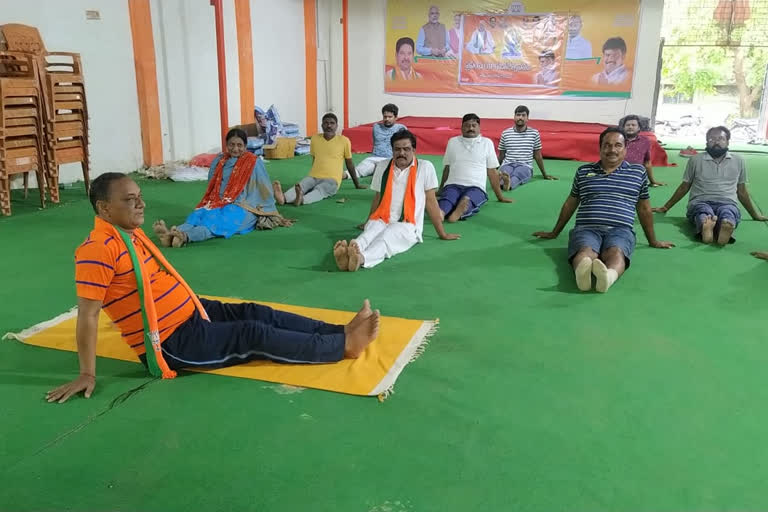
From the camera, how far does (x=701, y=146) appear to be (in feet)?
39.2

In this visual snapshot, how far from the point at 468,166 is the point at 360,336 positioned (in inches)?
133

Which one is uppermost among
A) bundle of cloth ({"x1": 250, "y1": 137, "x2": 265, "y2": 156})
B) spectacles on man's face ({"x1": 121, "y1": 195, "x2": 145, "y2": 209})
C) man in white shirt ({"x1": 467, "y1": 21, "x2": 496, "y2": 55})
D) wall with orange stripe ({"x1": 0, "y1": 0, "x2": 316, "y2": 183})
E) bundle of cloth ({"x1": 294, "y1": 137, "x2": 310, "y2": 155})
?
man in white shirt ({"x1": 467, "y1": 21, "x2": 496, "y2": 55})

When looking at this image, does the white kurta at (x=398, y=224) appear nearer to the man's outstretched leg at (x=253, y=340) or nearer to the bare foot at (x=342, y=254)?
the bare foot at (x=342, y=254)

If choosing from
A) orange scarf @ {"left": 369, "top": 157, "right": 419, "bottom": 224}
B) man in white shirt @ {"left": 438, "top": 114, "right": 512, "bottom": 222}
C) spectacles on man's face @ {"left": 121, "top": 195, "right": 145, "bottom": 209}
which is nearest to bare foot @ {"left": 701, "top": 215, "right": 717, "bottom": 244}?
man in white shirt @ {"left": 438, "top": 114, "right": 512, "bottom": 222}

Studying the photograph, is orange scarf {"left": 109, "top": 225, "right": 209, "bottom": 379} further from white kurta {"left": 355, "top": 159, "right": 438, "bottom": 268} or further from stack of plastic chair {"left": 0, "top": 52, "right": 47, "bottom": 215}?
stack of plastic chair {"left": 0, "top": 52, "right": 47, "bottom": 215}

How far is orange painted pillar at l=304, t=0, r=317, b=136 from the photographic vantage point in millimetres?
12102

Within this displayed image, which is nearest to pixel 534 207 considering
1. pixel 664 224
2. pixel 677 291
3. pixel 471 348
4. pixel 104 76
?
pixel 664 224

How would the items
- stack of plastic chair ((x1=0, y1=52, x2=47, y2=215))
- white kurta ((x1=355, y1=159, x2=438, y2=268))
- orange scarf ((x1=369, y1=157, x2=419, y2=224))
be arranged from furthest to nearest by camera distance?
stack of plastic chair ((x1=0, y1=52, x2=47, y2=215)) → orange scarf ((x1=369, y1=157, x2=419, y2=224)) → white kurta ((x1=355, y1=159, x2=438, y2=268))

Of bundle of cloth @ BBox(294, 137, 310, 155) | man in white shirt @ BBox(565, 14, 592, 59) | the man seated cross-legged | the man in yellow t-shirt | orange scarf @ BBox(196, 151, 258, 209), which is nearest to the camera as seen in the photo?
orange scarf @ BBox(196, 151, 258, 209)

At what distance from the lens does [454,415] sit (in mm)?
2258

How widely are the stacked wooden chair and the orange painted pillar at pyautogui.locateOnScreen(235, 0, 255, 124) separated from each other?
155 inches

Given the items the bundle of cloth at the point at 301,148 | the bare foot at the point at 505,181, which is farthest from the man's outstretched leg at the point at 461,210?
the bundle of cloth at the point at 301,148

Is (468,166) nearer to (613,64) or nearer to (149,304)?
(149,304)

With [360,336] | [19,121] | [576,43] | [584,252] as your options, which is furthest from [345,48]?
[360,336]
